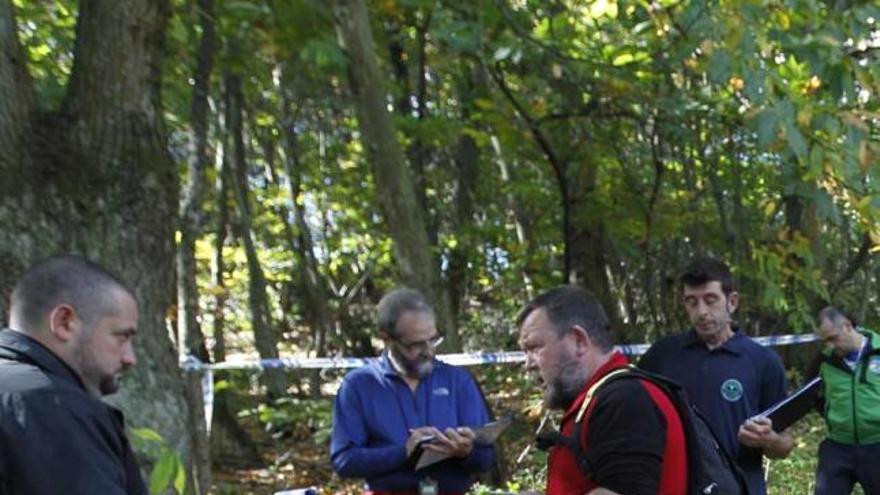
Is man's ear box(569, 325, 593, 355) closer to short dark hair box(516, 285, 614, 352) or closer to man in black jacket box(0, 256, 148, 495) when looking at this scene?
short dark hair box(516, 285, 614, 352)

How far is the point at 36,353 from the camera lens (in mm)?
2910

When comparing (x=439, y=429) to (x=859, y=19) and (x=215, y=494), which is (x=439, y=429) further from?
(x=215, y=494)

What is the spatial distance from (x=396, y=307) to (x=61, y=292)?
250 centimetres

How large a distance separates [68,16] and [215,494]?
4621 millimetres

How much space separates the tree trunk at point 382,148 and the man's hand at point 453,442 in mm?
2959

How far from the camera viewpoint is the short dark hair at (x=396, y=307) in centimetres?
541

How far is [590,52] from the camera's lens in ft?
37.6

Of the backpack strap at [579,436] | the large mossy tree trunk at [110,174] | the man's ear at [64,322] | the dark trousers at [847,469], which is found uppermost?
the large mossy tree trunk at [110,174]

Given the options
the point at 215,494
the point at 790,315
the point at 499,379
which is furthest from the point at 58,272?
the point at 499,379

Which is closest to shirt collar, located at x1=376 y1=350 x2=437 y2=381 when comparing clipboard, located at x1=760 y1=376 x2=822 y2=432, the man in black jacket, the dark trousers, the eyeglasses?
the eyeglasses

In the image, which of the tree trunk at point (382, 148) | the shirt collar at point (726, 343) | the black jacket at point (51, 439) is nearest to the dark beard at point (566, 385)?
the black jacket at point (51, 439)

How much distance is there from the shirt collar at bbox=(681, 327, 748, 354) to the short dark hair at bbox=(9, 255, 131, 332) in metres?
3.41

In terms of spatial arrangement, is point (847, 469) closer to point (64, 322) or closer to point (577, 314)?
point (577, 314)

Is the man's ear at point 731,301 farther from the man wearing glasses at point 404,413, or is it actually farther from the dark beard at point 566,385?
the dark beard at point 566,385
